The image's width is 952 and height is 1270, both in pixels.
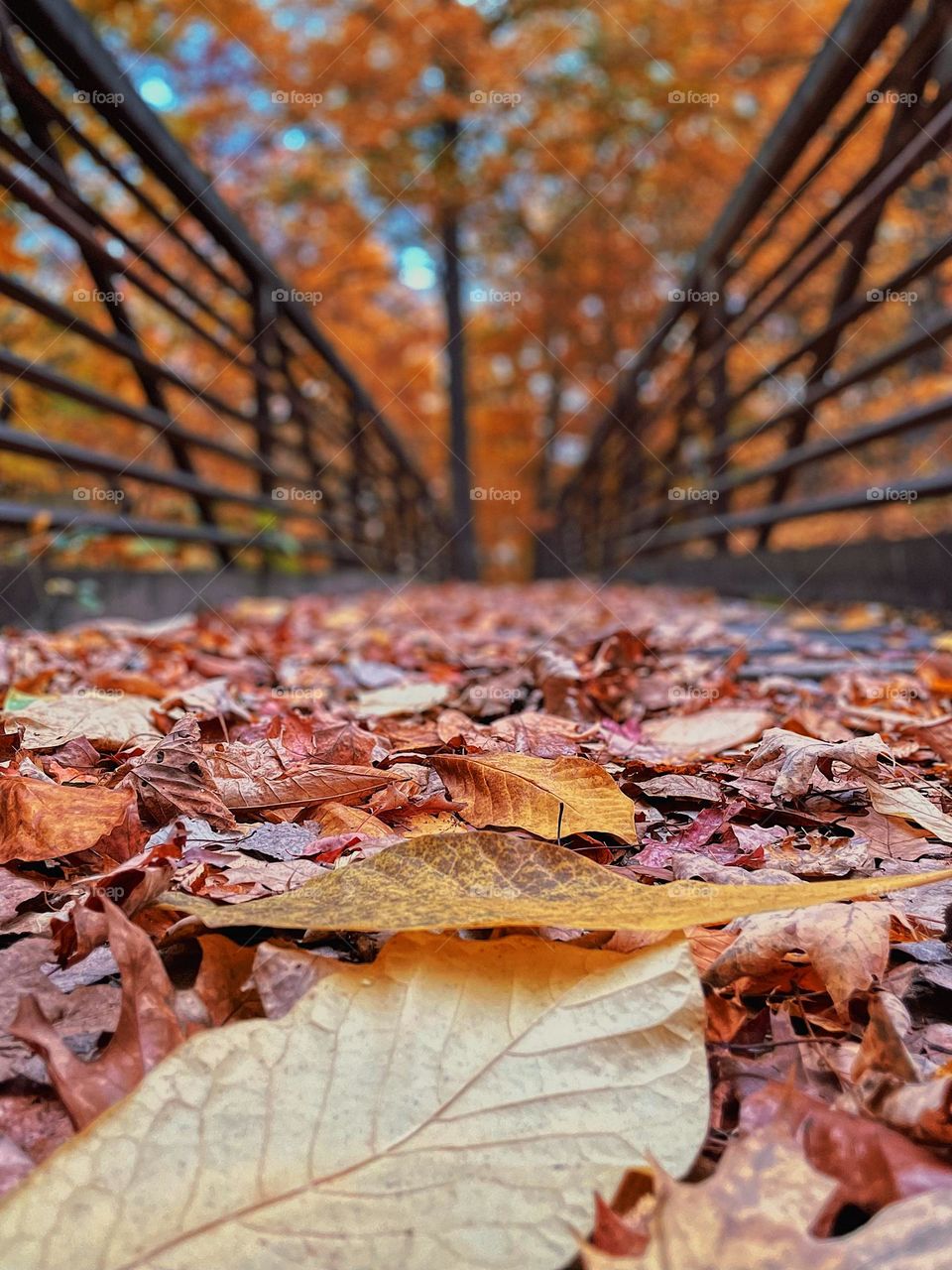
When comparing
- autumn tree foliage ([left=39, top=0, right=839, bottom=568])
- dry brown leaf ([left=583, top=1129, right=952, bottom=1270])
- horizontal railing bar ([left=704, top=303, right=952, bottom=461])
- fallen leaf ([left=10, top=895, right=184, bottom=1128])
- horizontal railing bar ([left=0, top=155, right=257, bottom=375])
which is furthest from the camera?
autumn tree foliage ([left=39, top=0, right=839, bottom=568])

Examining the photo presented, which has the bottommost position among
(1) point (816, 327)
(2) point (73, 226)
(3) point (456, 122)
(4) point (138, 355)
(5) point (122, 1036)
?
(5) point (122, 1036)

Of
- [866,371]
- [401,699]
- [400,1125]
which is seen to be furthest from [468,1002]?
[866,371]

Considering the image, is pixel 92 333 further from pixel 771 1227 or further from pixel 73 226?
pixel 771 1227

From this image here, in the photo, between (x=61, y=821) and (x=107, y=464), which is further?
(x=107, y=464)

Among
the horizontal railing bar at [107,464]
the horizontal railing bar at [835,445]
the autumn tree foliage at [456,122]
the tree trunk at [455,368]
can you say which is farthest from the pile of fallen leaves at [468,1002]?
the tree trunk at [455,368]

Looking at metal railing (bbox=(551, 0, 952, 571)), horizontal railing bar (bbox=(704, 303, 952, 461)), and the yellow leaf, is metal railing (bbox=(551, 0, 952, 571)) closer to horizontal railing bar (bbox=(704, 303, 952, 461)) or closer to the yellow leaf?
horizontal railing bar (bbox=(704, 303, 952, 461))

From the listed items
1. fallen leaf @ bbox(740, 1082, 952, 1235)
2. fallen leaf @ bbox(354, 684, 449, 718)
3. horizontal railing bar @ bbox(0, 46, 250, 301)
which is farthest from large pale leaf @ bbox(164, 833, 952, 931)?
horizontal railing bar @ bbox(0, 46, 250, 301)

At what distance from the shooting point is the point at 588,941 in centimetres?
69

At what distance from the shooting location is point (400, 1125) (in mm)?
482

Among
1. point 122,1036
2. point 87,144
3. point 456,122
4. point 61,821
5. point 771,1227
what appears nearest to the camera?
point 771,1227

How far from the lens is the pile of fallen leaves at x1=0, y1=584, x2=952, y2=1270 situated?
0.43 meters

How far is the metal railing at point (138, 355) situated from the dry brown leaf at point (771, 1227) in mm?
2145

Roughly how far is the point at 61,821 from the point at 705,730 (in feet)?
2.89

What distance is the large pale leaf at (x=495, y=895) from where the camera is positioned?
0.57m
